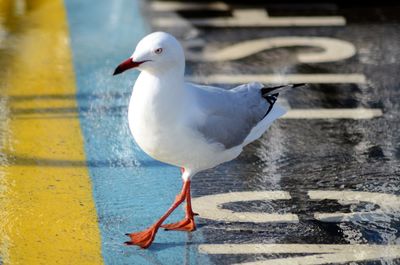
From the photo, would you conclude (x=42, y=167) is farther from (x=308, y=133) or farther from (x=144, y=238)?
(x=308, y=133)

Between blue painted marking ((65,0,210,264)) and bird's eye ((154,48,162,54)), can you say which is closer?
bird's eye ((154,48,162,54))

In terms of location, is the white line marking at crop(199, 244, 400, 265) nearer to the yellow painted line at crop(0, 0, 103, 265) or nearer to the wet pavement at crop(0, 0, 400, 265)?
the wet pavement at crop(0, 0, 400, 265)

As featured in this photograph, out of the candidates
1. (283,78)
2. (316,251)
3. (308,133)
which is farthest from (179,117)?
(283,78)

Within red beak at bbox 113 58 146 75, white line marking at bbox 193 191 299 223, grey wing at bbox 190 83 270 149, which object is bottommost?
white line marking at bbox 193 191 299 223

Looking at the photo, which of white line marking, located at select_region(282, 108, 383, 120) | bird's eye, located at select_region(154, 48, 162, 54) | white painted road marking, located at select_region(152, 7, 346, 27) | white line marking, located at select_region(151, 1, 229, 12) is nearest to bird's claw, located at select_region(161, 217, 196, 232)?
bird's eye, located at select_region(154, 48, 162, 54)

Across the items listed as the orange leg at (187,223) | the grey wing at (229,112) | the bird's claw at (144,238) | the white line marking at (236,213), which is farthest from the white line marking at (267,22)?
the bird's claw at (144,238)

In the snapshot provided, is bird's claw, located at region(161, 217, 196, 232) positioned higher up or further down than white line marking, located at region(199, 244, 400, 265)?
further down

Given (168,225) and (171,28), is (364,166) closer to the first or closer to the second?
(168,225)

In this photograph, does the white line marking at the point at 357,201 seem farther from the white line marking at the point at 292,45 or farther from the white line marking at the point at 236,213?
the white line marking at the point at 292,45

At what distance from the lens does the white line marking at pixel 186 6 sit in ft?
35.2

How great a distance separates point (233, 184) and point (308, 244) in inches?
38.4

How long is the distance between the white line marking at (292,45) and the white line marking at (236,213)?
2639mm

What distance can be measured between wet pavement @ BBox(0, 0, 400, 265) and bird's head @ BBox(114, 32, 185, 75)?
1106mm

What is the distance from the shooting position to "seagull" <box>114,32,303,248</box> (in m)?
6.00
